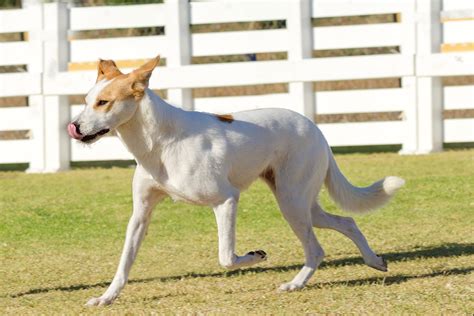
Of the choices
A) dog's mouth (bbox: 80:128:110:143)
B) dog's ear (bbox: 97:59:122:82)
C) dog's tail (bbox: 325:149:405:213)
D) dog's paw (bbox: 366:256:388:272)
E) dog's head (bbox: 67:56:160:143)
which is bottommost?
dog's paw (bbox: 366:256:388:272)

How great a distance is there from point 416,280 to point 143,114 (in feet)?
6.28

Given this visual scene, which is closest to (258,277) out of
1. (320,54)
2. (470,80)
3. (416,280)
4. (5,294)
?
(416,280)

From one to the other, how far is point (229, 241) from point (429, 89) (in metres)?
7.90

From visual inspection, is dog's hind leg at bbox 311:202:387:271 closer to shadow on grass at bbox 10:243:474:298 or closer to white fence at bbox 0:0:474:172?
shadow on grass at bbox 10:243:474:298

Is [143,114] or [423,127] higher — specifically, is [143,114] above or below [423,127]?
above

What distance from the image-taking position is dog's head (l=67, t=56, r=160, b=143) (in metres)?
6.61

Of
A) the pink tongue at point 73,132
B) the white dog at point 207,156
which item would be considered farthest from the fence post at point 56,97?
the pink tongue at point 73,132

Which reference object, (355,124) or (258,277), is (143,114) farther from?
(355,124)

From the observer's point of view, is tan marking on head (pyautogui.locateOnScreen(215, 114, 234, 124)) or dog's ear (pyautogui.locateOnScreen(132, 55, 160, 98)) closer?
dog's ear (pyautogui.locateOnScreen(132, 55, 160, 98))

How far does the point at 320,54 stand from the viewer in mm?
26188

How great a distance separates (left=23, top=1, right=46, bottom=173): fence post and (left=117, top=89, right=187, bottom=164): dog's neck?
853 centimetres

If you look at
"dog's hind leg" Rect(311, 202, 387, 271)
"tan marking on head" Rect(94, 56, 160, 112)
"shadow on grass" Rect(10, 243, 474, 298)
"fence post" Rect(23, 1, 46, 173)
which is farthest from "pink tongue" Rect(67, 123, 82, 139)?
"fence post" Rect(23, 1, 46, 173)

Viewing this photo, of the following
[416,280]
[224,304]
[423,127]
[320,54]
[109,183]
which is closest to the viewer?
[224,304]

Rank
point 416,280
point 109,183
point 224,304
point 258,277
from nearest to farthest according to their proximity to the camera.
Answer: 1. point 224,304
2. point 416,280
3. point 258,277
4. point 109,183
